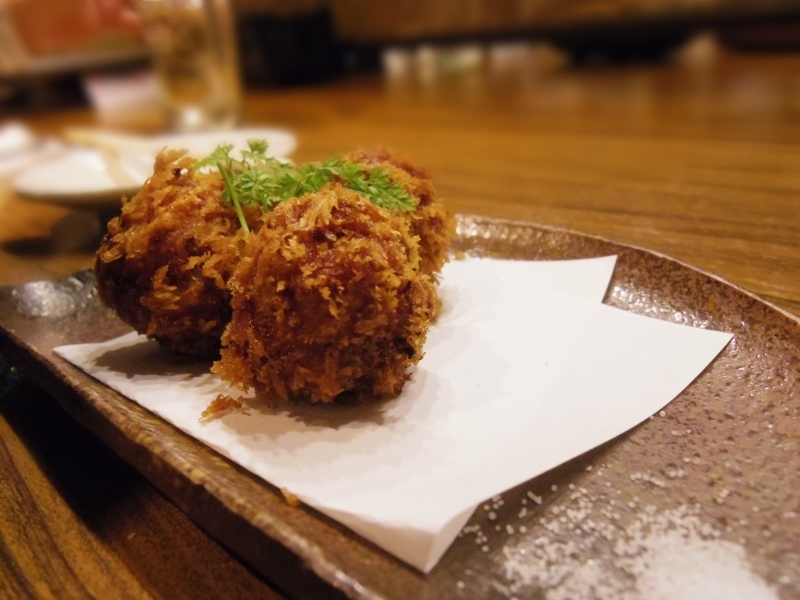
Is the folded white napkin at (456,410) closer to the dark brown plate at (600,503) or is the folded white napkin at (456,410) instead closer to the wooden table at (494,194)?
the dark brown plate at (600,503)

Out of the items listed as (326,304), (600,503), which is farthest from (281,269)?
(600,503)

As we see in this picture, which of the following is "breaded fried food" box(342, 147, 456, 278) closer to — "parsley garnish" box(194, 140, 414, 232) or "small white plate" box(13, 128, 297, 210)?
"parsley garnish" box(194, 140, 414, 232)

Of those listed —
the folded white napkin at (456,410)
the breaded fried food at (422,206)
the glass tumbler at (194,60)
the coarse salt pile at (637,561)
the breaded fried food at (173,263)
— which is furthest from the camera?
the glass tumbler at (194,60)

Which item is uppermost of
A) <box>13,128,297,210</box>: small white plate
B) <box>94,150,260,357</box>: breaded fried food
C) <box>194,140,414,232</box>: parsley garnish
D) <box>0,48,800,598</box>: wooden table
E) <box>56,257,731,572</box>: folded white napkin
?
<box>194,140,414,232</box>: parsley garnish

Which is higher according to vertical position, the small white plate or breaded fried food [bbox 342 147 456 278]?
breaded fried food [bbox 342 147 456 278]

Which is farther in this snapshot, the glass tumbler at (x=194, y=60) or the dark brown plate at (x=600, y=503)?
the glass tumbler at (x=194, y=60)

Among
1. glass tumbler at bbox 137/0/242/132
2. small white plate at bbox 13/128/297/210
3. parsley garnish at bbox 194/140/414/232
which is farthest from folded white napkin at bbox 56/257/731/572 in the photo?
glass tumbler at bbox 137/0/242/132

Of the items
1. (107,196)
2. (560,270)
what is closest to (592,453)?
(560,270)

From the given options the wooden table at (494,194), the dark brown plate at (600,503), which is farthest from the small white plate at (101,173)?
the dark brown plate at (600,503)
